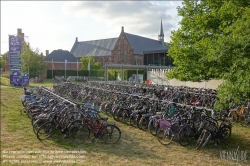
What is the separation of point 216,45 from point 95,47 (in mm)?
52740

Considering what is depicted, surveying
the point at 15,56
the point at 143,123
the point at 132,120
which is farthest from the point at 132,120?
the point at 15,56

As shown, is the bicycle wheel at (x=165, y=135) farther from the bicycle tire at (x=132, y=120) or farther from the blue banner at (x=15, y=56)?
the blue banner at (x=15, y=56)

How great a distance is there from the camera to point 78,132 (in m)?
6.47

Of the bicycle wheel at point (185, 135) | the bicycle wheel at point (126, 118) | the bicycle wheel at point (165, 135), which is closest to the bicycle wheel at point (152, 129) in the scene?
the bicycle wheel at point (165, 135)

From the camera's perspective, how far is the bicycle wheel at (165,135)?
6.36 m

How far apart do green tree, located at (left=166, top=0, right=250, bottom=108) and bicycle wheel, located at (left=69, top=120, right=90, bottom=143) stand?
377 centimetres

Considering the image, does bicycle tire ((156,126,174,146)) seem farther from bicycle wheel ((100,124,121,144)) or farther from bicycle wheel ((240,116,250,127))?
bicycle wheel ((240,116,250,127))

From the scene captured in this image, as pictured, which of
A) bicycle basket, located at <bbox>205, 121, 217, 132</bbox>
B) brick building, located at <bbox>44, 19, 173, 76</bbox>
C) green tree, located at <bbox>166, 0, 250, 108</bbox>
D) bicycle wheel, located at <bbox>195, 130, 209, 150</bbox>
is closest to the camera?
green tree, located at <bbox>166, 0, 250, 108</bbox>

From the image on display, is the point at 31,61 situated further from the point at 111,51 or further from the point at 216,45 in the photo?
the point at 216,45

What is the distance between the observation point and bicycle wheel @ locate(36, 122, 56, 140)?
21.1 feet

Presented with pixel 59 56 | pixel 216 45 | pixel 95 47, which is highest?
pixel 95 47

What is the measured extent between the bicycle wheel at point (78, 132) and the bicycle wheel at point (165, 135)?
211 cm

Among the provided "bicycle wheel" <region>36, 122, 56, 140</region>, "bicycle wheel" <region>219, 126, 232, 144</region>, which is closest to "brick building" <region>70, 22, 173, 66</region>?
"bicycle wheel" <region>219, 126, 232, 144</region>

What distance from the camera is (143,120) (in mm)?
7691
